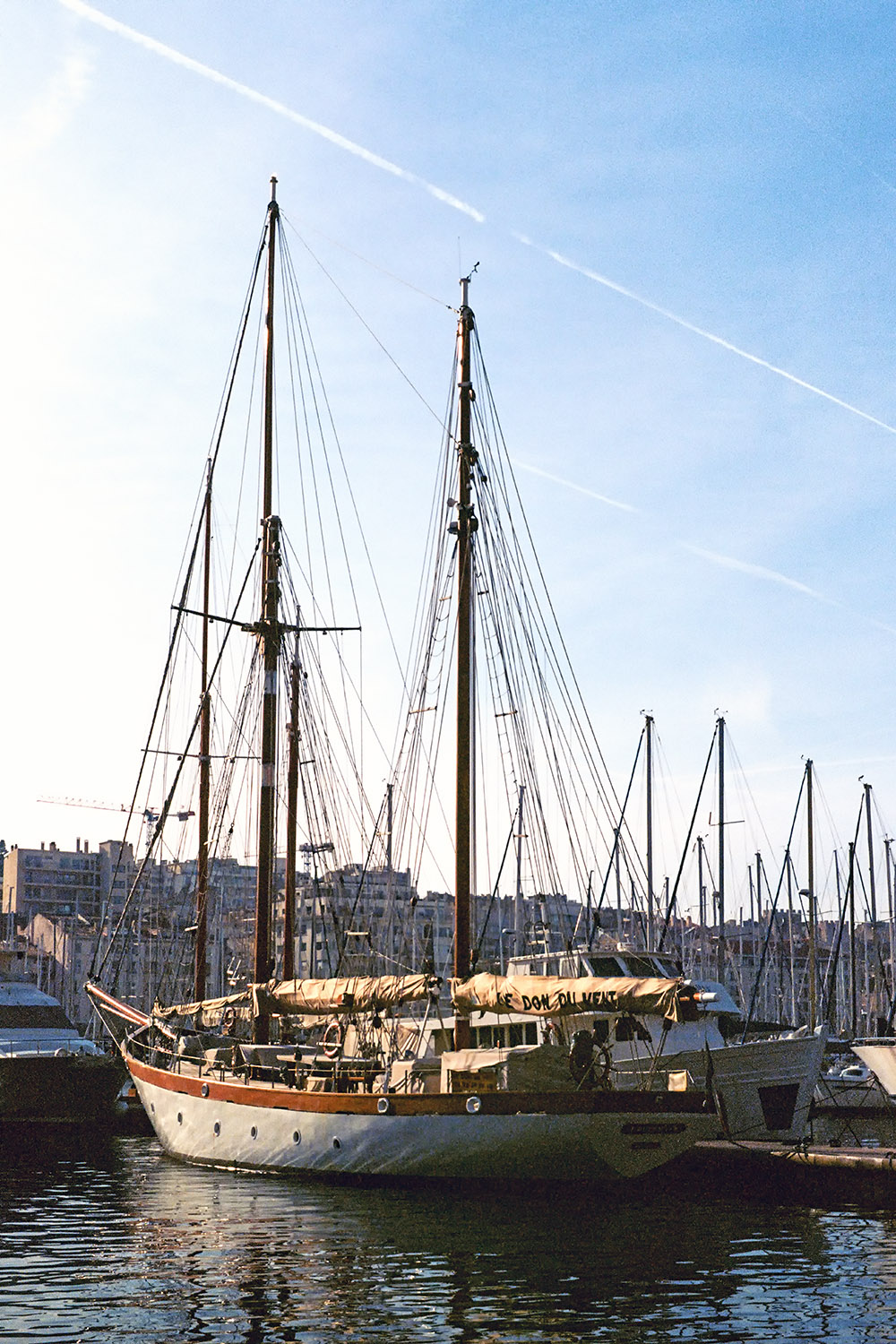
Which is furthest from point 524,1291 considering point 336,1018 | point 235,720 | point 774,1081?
point 235,720

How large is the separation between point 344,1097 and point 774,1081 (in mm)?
13722

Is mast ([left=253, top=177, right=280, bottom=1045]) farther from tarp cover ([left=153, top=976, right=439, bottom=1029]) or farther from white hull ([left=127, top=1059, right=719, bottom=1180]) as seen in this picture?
white hull ([left=127, top=1059, right=719, bottom=1180])

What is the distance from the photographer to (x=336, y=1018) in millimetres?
47438

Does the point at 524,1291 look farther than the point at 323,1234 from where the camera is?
No

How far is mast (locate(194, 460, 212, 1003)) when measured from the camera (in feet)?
193

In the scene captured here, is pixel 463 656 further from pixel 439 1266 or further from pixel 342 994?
pixel 439 1266

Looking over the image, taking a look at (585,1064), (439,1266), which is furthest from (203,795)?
(439,1266)

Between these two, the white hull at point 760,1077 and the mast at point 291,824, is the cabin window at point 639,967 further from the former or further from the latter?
the mast at point 291,824

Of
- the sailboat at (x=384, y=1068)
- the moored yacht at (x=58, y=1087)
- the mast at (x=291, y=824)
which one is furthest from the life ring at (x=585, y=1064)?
the moored yacht at (x=58, y=1087)

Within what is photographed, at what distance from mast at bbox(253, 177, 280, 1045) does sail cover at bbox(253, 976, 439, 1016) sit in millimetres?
802

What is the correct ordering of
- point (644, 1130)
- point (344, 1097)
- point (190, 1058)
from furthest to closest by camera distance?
point (190, 1058) → point (344, 1097) → point (644, 1130)

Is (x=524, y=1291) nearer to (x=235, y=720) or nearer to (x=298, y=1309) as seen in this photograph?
(x=298, y=1309)

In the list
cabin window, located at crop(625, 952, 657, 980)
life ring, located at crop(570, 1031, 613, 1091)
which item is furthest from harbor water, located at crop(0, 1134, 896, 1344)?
cabin window, located at crop(625, 952, 657, 980)

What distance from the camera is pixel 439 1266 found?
84.8ft
